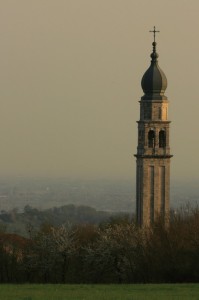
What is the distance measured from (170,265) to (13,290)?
1759cm

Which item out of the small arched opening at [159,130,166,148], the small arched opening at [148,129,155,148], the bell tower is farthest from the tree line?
the small arched opening at [159,130,166,148]

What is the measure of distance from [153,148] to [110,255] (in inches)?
696

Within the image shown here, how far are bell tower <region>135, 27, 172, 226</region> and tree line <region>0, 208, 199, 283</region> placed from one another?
6551 mm

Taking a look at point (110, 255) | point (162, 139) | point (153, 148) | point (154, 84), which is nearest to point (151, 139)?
point (153, 148)

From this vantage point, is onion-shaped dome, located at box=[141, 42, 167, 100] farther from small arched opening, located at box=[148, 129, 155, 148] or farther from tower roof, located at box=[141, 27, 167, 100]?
small arched opening, located at box=[148, 129, 155, 148]

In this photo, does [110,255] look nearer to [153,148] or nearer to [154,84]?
[153,148]

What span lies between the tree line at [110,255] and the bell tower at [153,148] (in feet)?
21.5

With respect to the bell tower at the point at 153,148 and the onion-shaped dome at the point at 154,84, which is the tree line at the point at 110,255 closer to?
the bell tower at the point at 153,148

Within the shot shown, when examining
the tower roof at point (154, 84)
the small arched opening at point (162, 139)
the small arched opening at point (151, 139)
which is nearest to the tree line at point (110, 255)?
the small arched opening at point (151, 139)

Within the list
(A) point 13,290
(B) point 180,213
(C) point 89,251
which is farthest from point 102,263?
(A) point 13,290

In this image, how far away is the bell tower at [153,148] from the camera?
9400 cm

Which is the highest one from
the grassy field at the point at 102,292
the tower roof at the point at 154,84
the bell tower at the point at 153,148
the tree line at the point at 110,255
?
the tower roof at the point at 154,84

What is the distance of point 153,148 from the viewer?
94.9 meters

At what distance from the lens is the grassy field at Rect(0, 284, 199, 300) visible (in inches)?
1737
